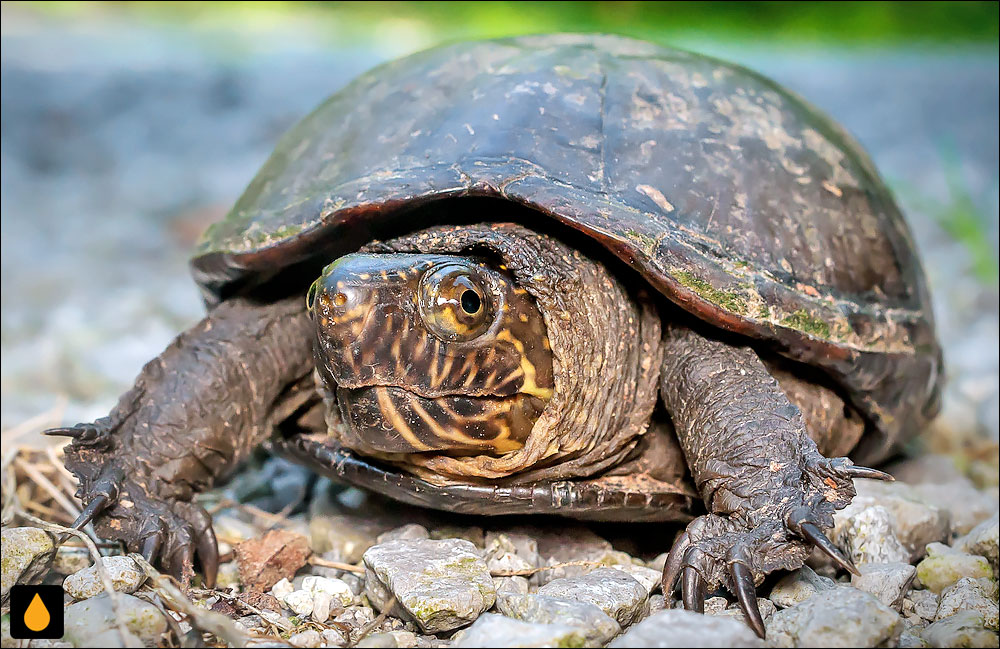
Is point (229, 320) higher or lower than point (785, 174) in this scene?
lower

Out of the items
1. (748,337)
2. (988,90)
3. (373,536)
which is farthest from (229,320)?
(988,90)

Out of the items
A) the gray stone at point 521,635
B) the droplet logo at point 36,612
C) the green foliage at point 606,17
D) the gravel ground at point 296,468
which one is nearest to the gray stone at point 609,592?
the gravel ground at point 296,468

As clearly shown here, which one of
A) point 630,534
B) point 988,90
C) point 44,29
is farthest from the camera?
point 44,29

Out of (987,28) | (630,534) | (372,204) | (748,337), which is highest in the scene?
(987,28)

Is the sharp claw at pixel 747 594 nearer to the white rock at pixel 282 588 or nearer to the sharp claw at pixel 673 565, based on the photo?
the sharp claw at pixel 673 565

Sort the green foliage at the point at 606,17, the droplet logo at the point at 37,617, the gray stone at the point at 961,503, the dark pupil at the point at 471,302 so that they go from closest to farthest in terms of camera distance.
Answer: the droplet logo at the point at 37,617, the dark pupil at the point at 471,302, the gray stone at the point at 961,503, the green foliage at the point at 606,17

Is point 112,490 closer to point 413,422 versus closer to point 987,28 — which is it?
point 413,422

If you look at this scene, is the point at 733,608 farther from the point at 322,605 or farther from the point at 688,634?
the point at 322,605
